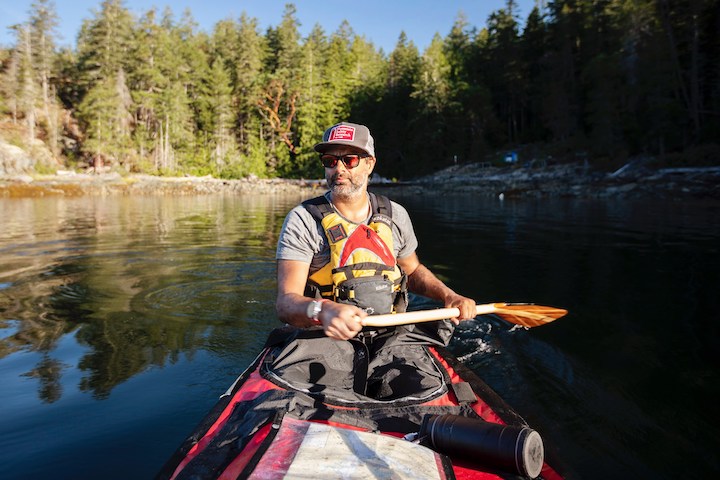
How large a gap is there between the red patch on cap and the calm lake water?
2.12 m

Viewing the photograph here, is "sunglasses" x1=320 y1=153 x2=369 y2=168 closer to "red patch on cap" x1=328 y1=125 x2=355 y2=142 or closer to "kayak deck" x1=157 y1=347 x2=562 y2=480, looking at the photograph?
"red patch on cap" x1=328 y1=125 x2=355 y2=142

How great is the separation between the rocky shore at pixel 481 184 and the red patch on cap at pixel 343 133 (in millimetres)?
21693

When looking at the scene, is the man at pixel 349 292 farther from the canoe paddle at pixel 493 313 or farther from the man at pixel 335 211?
the canoe paddle at pixel 493 313

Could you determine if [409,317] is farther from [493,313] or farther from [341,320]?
[493,313]

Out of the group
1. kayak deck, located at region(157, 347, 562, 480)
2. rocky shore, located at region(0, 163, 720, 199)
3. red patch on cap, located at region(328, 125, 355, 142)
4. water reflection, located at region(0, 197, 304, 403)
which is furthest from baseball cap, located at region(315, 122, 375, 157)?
rocky shore, located at region(0, 163, 720, 199)

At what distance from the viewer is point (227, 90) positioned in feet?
151

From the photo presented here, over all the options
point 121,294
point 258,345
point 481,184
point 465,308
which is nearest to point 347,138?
point 465,308

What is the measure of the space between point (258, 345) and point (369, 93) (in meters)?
51.4

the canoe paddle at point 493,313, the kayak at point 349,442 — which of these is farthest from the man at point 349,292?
the kayak at point 349,442

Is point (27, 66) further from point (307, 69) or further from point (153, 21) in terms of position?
point (307, 69)

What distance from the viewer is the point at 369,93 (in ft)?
172

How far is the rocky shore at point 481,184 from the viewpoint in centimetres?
2167

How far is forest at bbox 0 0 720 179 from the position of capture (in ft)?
91.5

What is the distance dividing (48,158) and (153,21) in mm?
17399
